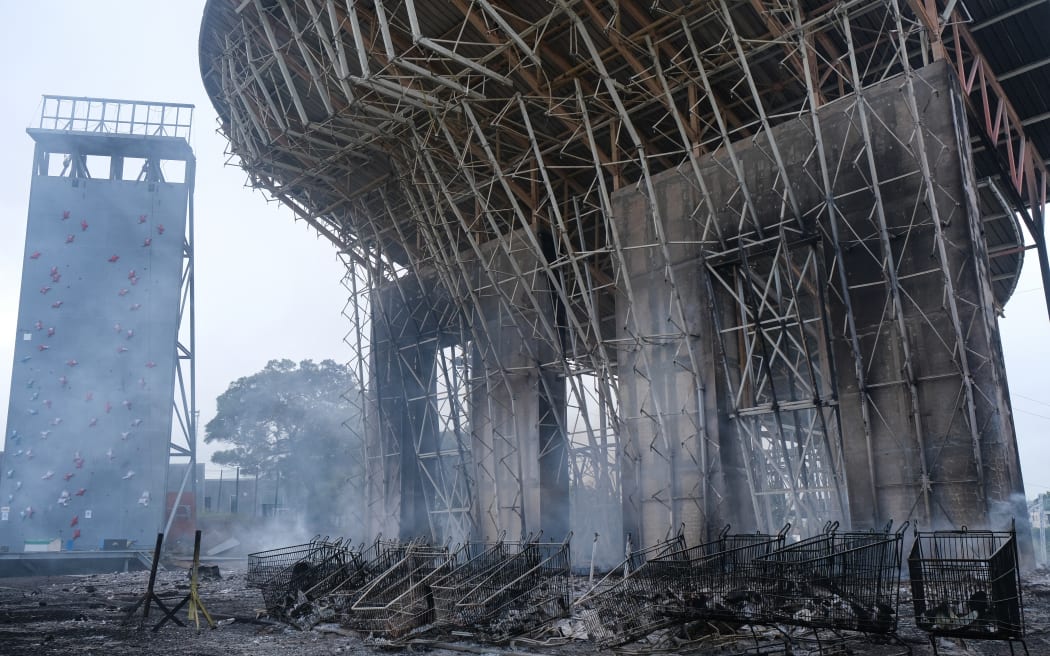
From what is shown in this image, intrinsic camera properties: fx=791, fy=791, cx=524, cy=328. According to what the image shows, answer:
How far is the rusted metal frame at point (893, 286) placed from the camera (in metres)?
13.0

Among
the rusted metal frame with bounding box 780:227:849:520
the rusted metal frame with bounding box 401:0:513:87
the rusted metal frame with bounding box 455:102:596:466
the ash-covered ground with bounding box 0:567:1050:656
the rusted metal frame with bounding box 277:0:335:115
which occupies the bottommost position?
the ash-covered ground with bounding box 0:567:1050:656

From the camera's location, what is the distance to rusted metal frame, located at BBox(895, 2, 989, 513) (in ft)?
41.2

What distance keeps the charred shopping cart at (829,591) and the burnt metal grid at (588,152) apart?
6.00m

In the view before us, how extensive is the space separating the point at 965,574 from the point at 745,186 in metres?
9.91

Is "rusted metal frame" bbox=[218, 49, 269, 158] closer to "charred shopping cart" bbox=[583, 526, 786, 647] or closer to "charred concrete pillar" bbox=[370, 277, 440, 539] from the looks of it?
"charred concrete pillar" bbox=[370, 277, 440, 539]

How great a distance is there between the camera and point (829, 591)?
7.77 meters

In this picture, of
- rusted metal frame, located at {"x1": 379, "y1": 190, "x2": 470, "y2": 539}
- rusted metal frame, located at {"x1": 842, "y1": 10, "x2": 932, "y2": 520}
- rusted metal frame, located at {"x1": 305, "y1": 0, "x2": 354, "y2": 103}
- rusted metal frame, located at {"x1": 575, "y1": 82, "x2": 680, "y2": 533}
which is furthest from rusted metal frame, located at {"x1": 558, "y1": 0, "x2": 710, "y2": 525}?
rusted metal frame, located at {"x1": 379, "y1": 190, "x2": 470, "y2": 539}

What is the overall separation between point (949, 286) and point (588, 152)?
1111 cm

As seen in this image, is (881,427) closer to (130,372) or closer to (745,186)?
(745,186)

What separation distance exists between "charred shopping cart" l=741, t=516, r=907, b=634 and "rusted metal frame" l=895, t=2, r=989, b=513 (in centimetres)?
540

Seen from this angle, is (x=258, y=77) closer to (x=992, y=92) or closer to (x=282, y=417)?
(x=992, y=92)

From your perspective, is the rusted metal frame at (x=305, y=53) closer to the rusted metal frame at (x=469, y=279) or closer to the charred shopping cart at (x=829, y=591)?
the rusted metal frame at (x=469, y=279)

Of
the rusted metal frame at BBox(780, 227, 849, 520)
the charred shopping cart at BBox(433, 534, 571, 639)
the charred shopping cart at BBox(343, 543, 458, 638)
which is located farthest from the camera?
the rusted metal frame at BBox(780, 227, 849, 520)

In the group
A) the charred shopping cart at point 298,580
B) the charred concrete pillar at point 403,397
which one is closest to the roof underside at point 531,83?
the charred concrete pillar at point 403,397
